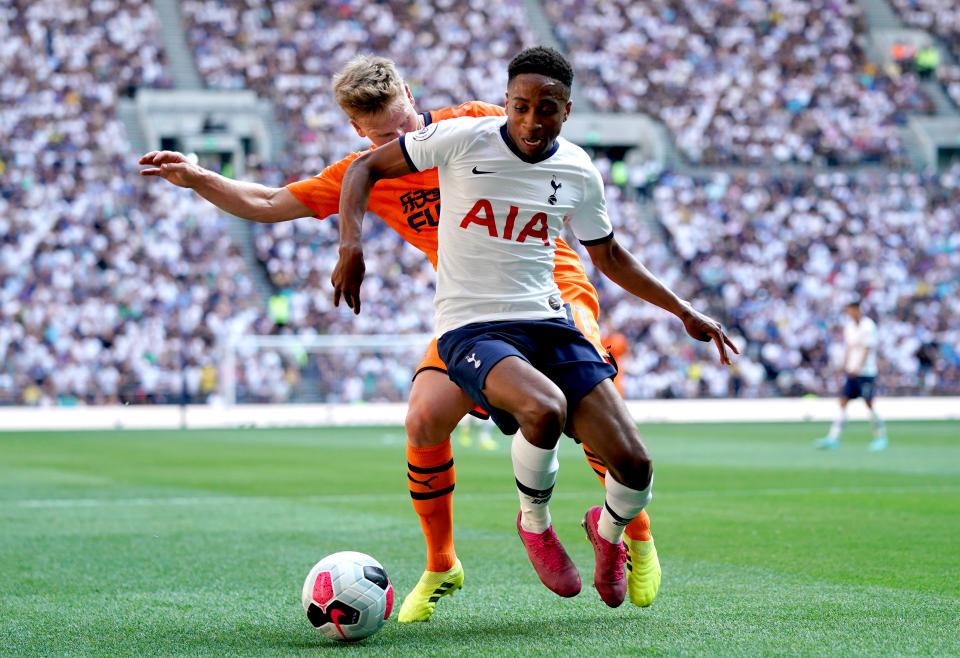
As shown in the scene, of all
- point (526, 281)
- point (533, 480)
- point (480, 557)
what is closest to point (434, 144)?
point (526, 281)

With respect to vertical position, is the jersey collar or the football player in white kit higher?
the jersey collar

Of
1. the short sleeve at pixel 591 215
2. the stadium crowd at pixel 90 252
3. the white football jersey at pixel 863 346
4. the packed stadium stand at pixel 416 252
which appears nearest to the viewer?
the short sleeve at pixel 591 215

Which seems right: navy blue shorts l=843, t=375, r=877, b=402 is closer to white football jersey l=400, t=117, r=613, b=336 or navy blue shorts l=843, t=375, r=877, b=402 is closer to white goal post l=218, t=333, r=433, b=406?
white goal post l=218, t=333, r=433, b=406

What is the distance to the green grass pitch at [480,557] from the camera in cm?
489

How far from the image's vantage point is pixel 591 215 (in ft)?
17.7

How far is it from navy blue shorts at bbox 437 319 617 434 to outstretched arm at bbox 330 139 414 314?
0.48 m

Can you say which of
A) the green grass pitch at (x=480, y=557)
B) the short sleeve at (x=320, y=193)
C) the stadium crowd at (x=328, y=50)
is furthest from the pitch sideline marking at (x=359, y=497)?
the stadium crowd at (x=328, y=50)

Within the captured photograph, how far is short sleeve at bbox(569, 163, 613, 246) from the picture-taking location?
17.4 feet

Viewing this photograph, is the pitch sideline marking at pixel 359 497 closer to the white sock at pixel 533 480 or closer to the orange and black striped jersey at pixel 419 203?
the orange and black striped jersey at pixel 419 203

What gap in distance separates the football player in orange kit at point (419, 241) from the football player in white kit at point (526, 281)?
302 mm

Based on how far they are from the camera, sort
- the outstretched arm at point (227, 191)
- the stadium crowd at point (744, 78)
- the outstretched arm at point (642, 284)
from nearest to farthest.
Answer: the outstretched arm at point (642, 284) → the outstretched arm at point (227, 191) → the stadium crowd at point (744, 78)

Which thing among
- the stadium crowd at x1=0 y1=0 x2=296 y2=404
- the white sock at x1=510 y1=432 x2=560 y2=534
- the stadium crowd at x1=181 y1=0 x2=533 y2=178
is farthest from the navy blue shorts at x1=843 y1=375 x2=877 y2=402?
the stadium crowd at x1=181 y1=0 x2=533 y2=178

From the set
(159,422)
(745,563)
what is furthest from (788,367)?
(745,563)

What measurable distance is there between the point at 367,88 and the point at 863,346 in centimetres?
1423
